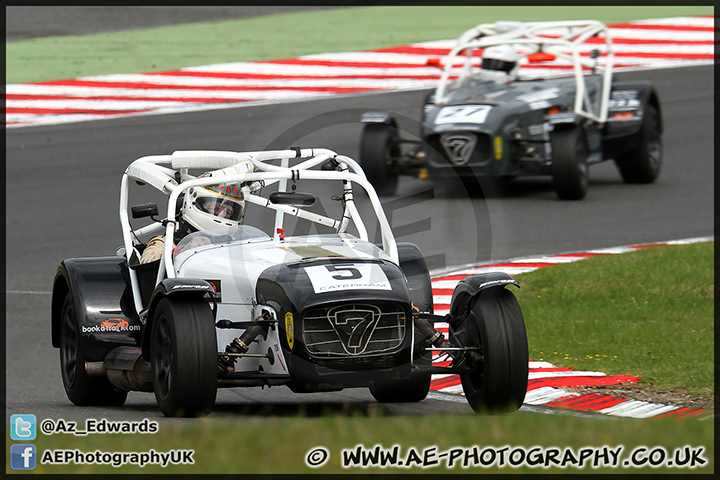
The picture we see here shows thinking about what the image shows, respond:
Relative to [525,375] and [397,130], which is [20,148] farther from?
[525,375]

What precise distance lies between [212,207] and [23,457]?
3066 millimetres

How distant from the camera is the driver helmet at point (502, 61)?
16.1 metres

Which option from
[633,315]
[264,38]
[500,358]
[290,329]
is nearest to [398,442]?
[290,329]

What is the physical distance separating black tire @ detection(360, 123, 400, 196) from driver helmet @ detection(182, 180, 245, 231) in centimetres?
656

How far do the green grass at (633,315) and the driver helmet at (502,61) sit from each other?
146 inches

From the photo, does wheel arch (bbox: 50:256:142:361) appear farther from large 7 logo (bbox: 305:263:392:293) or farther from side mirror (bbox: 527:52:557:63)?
side mirror (bbox: 527:52:557:63)

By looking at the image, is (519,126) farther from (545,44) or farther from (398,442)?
(398,442)

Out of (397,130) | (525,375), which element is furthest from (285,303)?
(397,130)

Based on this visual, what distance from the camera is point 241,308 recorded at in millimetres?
7535

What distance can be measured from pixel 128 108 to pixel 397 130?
635 cm

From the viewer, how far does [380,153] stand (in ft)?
48.4

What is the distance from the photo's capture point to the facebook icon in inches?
212

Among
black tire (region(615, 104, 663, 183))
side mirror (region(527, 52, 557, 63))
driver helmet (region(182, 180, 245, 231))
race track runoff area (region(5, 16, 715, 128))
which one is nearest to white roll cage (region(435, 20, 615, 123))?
side mirror (region(527, 52, 557, 63))

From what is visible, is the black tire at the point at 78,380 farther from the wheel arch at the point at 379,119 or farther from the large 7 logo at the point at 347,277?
the wheel arch at the point at 379,119
